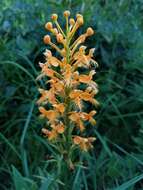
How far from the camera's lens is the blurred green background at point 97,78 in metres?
3.71

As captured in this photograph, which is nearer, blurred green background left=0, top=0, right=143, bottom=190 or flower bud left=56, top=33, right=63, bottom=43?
flower bud left=56, top=33, right=63, bottom=43

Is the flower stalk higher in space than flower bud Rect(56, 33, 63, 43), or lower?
lower

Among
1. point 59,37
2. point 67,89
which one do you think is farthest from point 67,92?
point 59,37

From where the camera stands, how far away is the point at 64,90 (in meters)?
2.57

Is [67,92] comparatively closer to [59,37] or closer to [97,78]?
[59,37]

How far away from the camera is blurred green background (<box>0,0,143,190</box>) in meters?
3.71

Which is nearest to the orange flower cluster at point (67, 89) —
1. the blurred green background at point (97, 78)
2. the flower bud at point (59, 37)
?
the flower bud at point (59, 37)

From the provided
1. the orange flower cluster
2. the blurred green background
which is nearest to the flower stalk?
the orange flower cluster

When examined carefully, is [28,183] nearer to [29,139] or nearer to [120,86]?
[29,139]

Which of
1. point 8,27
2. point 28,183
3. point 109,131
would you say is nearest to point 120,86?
point 109,131

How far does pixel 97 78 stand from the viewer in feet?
13.5

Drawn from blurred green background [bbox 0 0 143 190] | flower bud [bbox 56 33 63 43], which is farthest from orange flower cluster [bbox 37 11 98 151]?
blurred green background [bbox 0 0 143 190]

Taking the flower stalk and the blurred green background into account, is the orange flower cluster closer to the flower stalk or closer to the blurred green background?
the flower stalk

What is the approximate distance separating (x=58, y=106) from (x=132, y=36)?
183 centimetres
